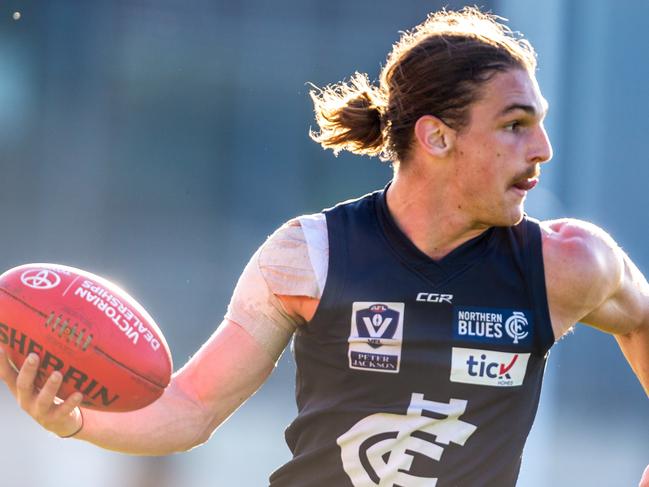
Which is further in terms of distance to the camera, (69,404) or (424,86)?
(424,86)

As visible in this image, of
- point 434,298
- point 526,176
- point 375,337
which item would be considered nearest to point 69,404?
point 375,337

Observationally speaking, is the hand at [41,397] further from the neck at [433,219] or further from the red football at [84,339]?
the neck at [433,219]

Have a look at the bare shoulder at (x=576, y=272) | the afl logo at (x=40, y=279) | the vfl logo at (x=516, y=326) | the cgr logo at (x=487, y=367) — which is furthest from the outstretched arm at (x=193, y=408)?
the bare shoulder at (x=576, y=272)

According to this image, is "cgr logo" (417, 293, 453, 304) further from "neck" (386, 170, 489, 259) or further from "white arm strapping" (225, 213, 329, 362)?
"white arm strapping" (225, 213, 329, 362)

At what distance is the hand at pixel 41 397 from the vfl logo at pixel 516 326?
860 mm

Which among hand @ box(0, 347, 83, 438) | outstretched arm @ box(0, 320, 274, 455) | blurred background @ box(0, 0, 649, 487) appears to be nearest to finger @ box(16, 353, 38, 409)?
hand @ box(0, 347, 83, 438)

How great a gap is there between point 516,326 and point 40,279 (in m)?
0.97

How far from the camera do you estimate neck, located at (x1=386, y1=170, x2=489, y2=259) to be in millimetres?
2340

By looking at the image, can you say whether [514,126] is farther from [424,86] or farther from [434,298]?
[434,298]

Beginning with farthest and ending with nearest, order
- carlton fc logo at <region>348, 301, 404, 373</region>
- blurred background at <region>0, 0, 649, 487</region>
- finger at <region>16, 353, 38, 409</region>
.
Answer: blurred background at <region>0, 0, 649, 487</region> → carlton fc logo at <region>348, 301, 404, 373</region> → finger at <region>16, 353, 38, 409</region>

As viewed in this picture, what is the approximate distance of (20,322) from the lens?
224 cm

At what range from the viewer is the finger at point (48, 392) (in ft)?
7.02

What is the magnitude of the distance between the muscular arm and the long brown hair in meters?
0.33

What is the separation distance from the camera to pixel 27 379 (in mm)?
2145
